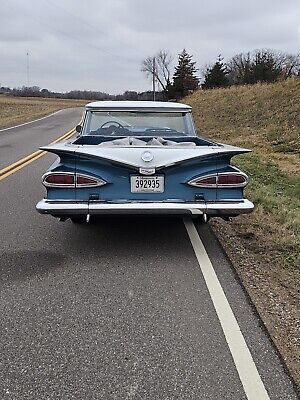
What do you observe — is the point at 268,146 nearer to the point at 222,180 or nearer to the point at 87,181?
the point at 222,180

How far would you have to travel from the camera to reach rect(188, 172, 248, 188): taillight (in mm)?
4582

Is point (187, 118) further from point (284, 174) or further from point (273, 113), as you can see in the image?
point (273, 113)

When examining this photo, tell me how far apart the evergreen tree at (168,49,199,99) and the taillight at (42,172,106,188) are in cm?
6527

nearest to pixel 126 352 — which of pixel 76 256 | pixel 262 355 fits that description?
pixel 262 355

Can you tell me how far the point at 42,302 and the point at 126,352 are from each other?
101 cm

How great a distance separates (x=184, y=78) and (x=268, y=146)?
5795cm

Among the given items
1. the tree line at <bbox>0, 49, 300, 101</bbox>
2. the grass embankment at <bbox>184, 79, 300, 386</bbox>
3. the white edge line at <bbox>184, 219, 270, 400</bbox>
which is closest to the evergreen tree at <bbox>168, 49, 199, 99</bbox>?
the tree line at <bbox>0, 49, 300, 101</bbox>

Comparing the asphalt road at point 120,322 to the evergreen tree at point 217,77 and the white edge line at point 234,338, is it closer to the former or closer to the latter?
the white edge line at point 234,338

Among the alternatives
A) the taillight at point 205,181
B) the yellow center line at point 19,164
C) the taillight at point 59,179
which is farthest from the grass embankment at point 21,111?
the taillight at point 205,181

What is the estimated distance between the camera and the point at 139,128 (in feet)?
21.4

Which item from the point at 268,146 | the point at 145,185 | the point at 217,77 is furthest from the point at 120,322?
the point at 217,77

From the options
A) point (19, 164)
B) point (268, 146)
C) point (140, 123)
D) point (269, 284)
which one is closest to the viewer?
point (269, 284)

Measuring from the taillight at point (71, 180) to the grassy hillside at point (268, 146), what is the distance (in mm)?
2023

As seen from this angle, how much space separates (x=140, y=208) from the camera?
14.7ft
